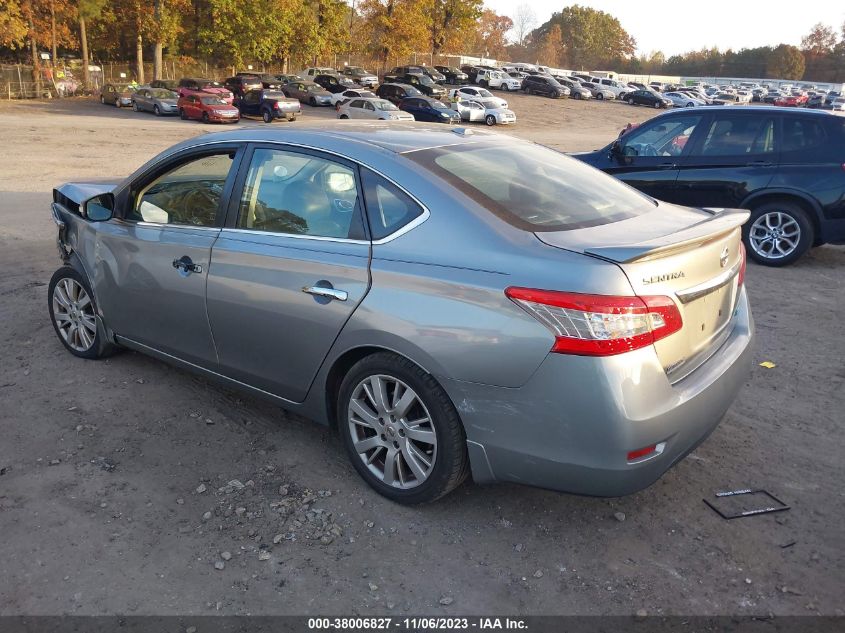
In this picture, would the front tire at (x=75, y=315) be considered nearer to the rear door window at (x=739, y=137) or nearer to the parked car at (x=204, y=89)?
the rear door window at (x=739, y=137)

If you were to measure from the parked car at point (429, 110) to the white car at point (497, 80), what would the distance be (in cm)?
2689

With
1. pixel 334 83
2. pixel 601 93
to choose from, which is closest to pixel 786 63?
pixel 601 93

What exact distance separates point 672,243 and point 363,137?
64.9 inches

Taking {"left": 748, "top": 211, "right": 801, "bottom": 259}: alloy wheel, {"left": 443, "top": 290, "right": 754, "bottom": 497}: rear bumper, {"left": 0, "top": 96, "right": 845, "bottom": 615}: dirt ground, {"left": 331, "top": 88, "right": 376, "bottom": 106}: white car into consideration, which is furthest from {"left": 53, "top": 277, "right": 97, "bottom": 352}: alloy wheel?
{"left": 331, "top": 88, "right": 376, "bottom": 106}: white car

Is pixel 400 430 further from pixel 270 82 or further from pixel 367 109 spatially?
pixel 270 82

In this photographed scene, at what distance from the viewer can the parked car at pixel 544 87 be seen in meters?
57.7

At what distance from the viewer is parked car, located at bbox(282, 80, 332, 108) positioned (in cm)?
4247

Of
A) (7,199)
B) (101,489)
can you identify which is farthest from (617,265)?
(7,199)

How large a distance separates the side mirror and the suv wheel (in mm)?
6898

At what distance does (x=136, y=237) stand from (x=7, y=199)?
27.8ft

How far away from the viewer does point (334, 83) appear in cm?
4772

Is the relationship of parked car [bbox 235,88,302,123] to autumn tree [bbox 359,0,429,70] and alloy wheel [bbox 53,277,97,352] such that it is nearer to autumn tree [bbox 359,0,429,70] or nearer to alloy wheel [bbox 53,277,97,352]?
autumn tree [bbox 359,0,429,70]

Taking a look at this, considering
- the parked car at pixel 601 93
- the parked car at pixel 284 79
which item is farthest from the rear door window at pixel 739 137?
the parked car at pixel 601 93

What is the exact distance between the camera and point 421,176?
337cm
